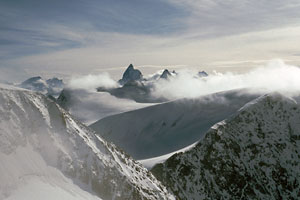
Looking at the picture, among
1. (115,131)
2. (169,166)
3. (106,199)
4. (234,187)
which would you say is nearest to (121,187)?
(106,199)

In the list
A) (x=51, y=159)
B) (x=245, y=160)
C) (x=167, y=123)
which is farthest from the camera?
(x=167, y=123)

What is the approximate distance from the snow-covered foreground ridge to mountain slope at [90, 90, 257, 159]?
266 feet

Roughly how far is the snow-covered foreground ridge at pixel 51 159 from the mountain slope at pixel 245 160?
3202cm

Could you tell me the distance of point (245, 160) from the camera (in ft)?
310

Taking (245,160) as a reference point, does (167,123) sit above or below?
below

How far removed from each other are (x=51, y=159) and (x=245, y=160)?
75800 mm

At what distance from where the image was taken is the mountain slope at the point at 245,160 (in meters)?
79.5

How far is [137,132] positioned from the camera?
162375 millimetres

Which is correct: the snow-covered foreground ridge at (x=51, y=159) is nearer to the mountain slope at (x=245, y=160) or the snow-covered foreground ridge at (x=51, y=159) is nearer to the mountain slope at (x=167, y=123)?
the mountain slope at (x=245, y=160)

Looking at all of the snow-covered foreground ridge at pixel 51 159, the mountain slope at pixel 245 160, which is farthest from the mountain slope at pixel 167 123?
the snow-covered foreground ridge at pixel 51 159

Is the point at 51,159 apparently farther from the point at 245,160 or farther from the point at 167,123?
the point at 167,123

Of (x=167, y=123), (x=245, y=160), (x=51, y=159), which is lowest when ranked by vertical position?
(x=167, y=123)

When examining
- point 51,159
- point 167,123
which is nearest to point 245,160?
point 167,123

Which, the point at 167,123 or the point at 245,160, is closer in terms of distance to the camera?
the point at 245,160
